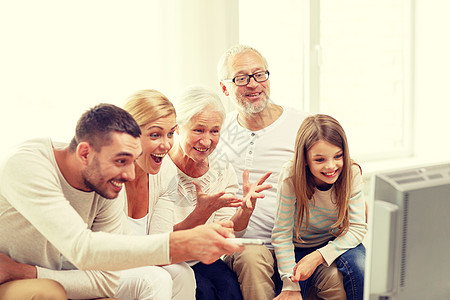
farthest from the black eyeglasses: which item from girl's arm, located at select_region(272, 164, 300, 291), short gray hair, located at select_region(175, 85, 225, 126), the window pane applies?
the window pane

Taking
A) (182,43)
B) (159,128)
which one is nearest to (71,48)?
(182,43)

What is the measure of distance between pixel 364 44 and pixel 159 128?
2533 mm

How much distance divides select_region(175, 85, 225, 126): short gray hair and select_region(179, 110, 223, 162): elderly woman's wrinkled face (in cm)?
2

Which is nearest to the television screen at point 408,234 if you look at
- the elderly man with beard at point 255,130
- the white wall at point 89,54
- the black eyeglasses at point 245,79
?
the elderly man with beard at point 255,130

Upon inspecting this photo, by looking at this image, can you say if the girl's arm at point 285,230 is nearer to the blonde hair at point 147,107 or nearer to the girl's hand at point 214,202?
the girl's hand at point 214,202

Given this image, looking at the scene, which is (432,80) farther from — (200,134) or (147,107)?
(147,107)

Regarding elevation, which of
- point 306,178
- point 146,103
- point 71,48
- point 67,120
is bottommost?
point 306,178

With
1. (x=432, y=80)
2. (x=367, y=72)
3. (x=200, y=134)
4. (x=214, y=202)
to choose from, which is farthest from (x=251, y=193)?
(x=432, y=80)

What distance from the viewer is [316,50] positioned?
3564 mm

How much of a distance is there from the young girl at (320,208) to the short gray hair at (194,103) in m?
0.35

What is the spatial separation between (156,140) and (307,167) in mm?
606

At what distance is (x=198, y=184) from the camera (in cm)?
196

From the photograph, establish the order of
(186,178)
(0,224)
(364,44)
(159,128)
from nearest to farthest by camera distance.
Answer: (0,224)
(159,128)
(186,178)
(364,44)

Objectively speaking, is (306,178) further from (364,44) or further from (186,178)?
Answer: (364,44)
